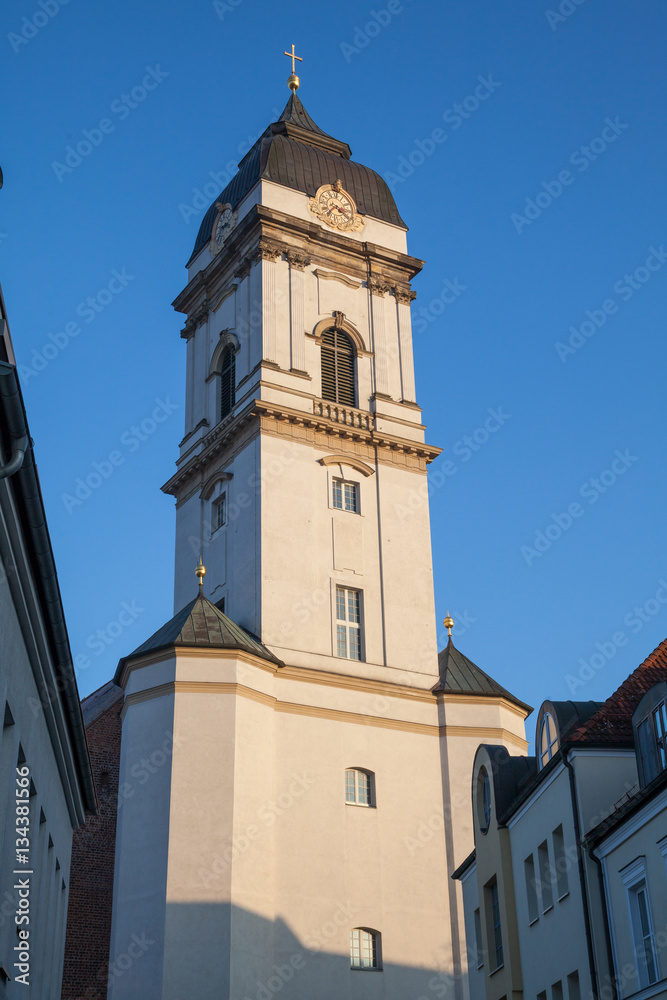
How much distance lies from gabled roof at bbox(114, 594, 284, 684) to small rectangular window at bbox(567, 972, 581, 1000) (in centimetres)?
1579

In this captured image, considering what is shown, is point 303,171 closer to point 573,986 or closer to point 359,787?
point 359,787

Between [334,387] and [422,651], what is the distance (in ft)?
32.7

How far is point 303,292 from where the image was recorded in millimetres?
46438

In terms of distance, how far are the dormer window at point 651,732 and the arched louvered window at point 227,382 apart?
2553 cm

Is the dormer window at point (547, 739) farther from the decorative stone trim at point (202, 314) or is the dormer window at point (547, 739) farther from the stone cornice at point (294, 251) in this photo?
the decorative stone trim at point (202, 314)

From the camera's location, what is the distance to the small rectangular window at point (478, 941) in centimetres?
3017

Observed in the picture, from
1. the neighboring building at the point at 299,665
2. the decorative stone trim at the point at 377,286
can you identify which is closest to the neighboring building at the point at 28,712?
the neighboring building at the point at 299,665

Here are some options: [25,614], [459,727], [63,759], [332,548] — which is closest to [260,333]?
[332,548]

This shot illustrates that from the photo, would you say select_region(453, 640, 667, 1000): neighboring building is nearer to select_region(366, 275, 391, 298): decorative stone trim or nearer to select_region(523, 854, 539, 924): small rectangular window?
select_region(523, 854, 539, 924): small rectangular window

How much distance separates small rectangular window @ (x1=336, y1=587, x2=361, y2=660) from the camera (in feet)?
135

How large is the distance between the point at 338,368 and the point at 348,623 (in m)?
9.78

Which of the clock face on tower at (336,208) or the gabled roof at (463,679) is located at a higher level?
the clock face on tower at (336,208)

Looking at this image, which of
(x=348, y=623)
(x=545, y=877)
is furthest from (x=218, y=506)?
(x=545, y=877)

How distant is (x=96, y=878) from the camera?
39844 millimetres
